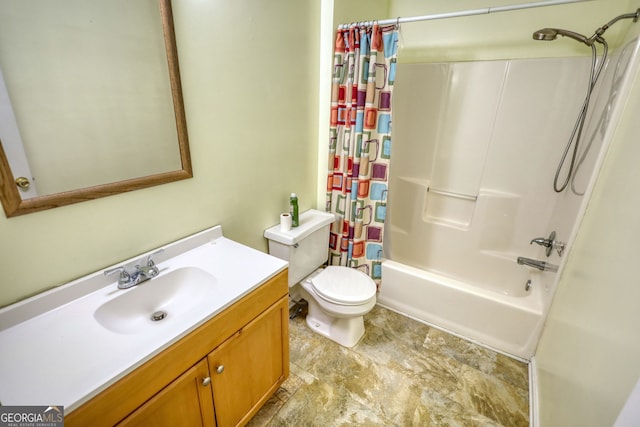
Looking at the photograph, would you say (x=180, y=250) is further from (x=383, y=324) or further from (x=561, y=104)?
(x=561, y=104)

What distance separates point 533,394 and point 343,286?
1134 millimetres

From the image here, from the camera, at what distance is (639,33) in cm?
132

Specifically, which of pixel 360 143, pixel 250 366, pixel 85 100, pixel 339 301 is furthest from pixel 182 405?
pixel 360 143

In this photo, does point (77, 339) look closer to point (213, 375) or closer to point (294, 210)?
point (213, 375)

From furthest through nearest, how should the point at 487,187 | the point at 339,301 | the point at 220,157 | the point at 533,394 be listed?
the point at 487,187
the point at 339,301
the point at 533,394
the point at 220,157

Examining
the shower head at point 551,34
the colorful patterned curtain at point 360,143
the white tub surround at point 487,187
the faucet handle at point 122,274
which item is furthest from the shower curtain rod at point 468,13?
the faucet handle at point 122,274

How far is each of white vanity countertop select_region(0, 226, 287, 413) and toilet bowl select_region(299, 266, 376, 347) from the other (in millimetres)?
631

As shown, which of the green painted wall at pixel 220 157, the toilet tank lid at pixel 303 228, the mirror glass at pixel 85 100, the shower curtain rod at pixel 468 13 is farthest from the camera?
the toilet tank lid at pixel 303 228

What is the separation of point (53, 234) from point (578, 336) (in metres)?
1.90

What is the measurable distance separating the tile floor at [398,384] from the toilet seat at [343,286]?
39 centimetres

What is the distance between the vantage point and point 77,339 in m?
0.84

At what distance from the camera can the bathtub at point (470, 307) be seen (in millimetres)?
1735

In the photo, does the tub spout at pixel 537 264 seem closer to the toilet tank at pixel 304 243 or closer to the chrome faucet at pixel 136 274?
the toilet tank at pixel 304 243

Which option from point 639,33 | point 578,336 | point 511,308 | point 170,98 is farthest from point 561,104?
point 170,98
